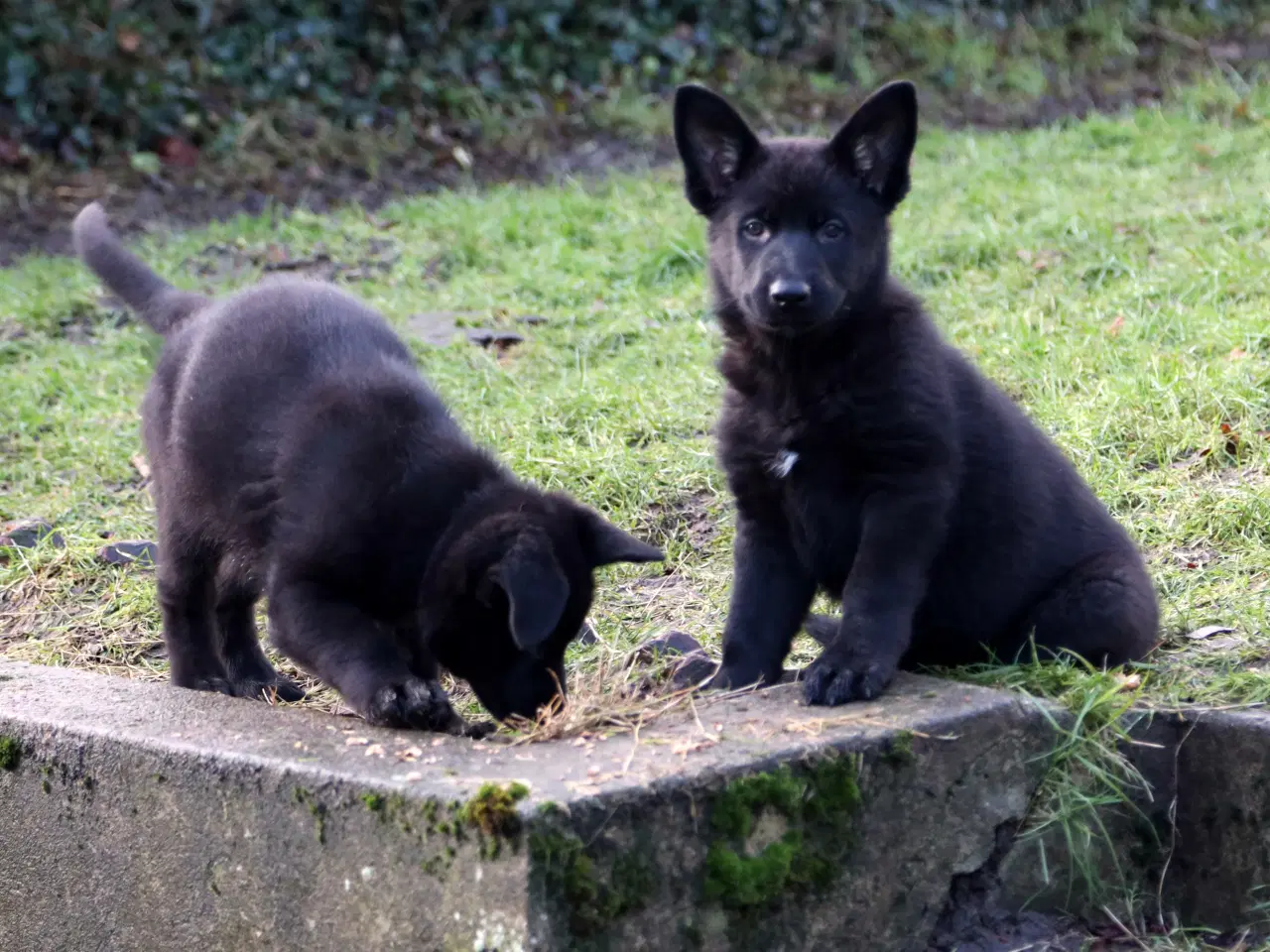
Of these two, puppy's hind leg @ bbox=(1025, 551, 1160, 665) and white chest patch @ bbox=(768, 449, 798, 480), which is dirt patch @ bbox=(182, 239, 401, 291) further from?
puppy's hind leg @ bbox=(1025, 551, 1160, 665)

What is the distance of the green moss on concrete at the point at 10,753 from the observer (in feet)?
10.7

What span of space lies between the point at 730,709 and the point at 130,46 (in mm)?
8362

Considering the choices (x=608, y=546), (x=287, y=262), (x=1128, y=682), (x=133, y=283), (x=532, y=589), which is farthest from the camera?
(x=287, y=262)

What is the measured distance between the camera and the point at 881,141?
12.1 ft

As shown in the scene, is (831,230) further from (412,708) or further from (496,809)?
(496,809)

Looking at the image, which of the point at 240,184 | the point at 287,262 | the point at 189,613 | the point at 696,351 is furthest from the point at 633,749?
the point at 240,184

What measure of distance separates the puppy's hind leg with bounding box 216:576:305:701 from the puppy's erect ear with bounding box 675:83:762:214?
1522 mm

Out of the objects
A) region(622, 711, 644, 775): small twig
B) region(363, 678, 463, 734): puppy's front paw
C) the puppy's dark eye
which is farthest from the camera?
the puppy's dark eye

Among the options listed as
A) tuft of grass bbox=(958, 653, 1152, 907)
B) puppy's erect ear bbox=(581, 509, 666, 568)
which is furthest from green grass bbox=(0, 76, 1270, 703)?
puppy's erect ear bbox=(581, 509, 666, 568)

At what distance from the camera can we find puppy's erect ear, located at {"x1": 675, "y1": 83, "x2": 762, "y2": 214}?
12.2ft

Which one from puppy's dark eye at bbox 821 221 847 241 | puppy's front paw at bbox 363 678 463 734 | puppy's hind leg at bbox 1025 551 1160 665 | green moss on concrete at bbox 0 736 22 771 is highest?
puppy's dark eye at bbox 821 221 847 241

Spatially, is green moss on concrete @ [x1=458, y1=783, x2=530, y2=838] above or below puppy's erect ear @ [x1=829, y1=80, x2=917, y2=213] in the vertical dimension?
below

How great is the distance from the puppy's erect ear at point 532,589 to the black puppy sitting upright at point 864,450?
2.01ft

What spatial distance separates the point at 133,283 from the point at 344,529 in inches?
63.3
